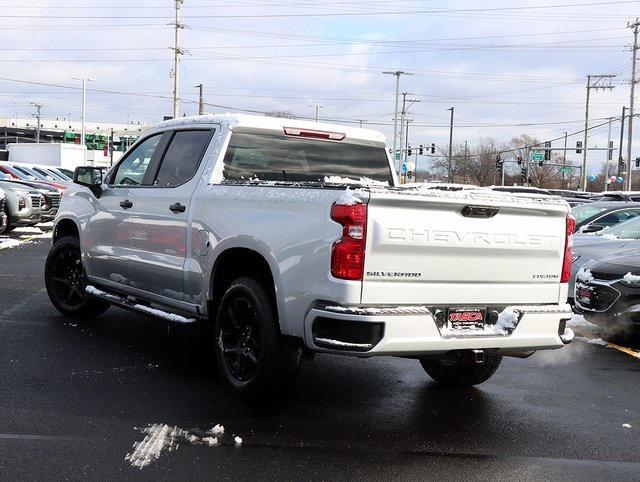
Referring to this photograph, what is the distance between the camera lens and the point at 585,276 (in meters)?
8.12

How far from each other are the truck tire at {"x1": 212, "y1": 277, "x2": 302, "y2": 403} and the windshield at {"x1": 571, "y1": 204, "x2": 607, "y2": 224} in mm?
8490

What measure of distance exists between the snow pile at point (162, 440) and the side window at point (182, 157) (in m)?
2.19

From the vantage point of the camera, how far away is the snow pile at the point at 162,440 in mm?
4035

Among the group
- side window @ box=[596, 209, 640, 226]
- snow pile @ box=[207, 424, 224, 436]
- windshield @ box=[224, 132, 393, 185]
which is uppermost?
windshield @ box=[224, 132, 393, 185]

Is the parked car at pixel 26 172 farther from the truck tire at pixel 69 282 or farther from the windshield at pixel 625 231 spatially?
the windshield at pixel 625 231

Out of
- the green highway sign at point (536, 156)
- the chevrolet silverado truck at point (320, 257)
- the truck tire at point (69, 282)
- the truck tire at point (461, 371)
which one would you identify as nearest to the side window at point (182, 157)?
the chevrolet silverado truck at point (320, 257)

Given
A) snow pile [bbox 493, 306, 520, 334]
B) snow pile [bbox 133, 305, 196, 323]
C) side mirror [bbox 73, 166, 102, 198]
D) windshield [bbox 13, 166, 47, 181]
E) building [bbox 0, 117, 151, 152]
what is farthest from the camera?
building [bbox 0, 117, 151, 152]

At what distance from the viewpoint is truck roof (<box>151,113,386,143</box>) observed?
19.5 ft

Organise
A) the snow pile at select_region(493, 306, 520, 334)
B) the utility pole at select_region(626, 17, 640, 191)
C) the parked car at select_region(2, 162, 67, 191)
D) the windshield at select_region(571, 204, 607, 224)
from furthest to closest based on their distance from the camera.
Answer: the utility pole at select_region(626, 17, 640, 191), the parked car at select_region(2, 162, 67, 191), the windshield at select_region(571, 204, 607, 224), the snow pile at select_region(493, 306, 520, 334)

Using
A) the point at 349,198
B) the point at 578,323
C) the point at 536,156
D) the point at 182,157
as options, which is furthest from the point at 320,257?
the point at 536,156

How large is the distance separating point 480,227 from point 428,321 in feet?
2.30

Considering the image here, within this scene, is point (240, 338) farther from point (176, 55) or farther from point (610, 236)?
point (176, 55)

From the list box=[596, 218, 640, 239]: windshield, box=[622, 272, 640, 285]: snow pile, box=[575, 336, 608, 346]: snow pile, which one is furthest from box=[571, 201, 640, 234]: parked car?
box=[622, 272, 640, 285]: snow pile

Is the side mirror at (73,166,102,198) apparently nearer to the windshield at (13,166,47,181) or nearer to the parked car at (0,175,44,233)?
the parked car at (0,175,44,233)
